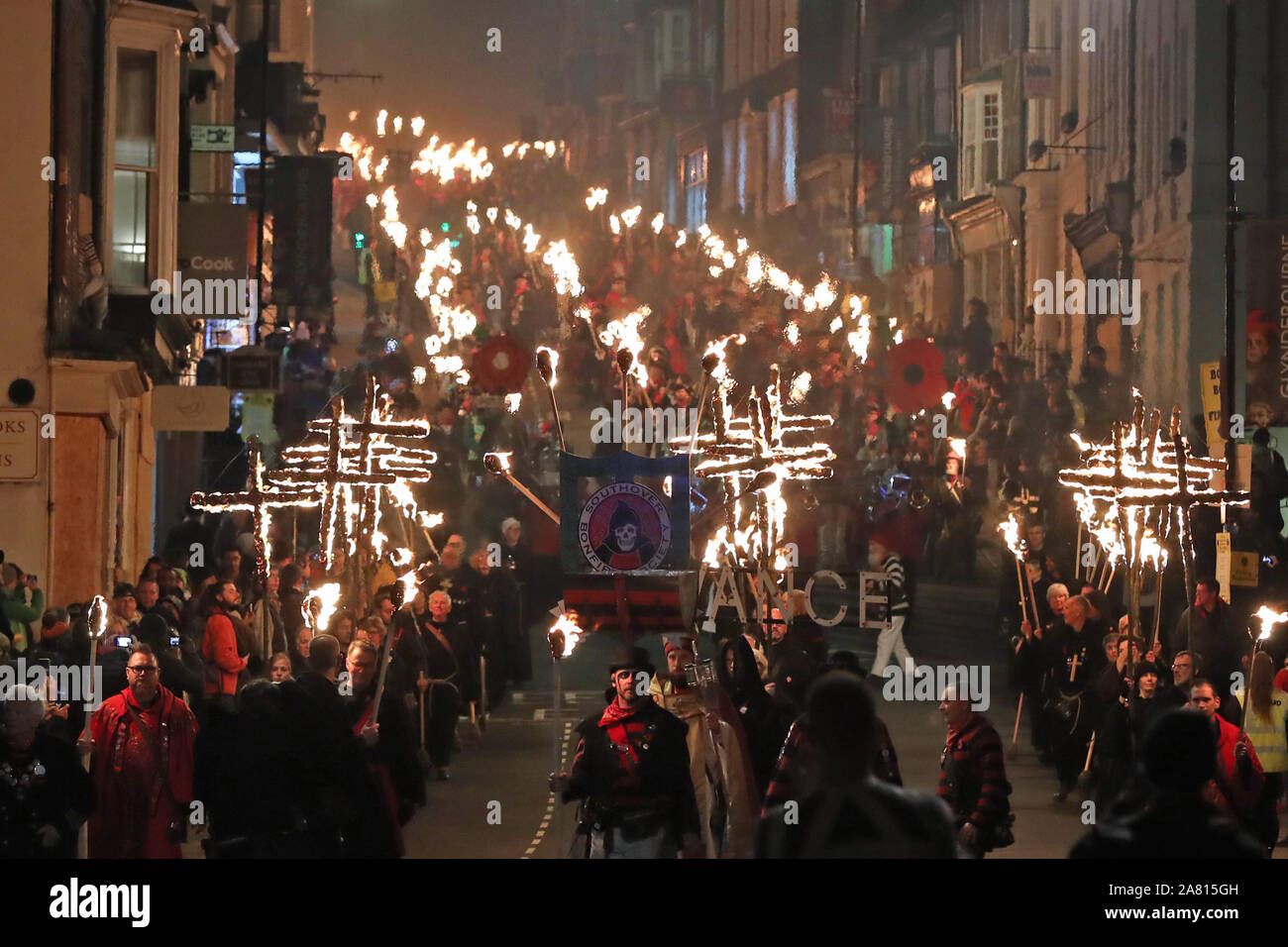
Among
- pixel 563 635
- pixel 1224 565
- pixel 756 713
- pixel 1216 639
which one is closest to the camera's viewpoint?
pixel 563 635

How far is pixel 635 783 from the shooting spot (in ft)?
38.9

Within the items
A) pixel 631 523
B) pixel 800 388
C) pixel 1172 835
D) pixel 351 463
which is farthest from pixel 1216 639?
pixel 800 388

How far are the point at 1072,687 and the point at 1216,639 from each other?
1.20 metres

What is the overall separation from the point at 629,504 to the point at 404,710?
9.83 ft

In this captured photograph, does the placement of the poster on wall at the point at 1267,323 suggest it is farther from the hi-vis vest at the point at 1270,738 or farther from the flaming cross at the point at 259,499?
the flaming cross at the point at 259,499

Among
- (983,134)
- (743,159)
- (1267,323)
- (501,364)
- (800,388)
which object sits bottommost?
(501,364)

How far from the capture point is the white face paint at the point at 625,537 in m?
15.8

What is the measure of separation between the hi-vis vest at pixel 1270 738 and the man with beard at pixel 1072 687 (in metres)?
1.99

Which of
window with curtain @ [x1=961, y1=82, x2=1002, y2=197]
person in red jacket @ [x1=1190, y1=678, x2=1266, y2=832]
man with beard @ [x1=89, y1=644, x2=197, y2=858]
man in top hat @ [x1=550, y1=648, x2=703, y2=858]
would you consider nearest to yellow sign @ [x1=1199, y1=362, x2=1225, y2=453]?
person in red jacket @ [x1=1190, y1=678, x2=1266, y2=832]

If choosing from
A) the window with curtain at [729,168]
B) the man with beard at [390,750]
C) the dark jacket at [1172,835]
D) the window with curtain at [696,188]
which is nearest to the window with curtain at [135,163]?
the man with beard at [390,750]

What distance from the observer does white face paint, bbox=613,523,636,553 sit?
15758 mm

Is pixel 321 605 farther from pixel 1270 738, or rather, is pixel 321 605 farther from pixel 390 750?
pixel 1270 738

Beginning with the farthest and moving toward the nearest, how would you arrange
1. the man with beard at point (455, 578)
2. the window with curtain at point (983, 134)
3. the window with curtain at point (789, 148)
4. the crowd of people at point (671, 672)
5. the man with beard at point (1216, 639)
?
1. the window with curtain at point (789, 148)
2. the window with curtain at point (983, 134)
3. the man with beard at point (455, 578)
4. the man with beard at point (1216, 639)
5. the crowd of people at point (671, 672)
